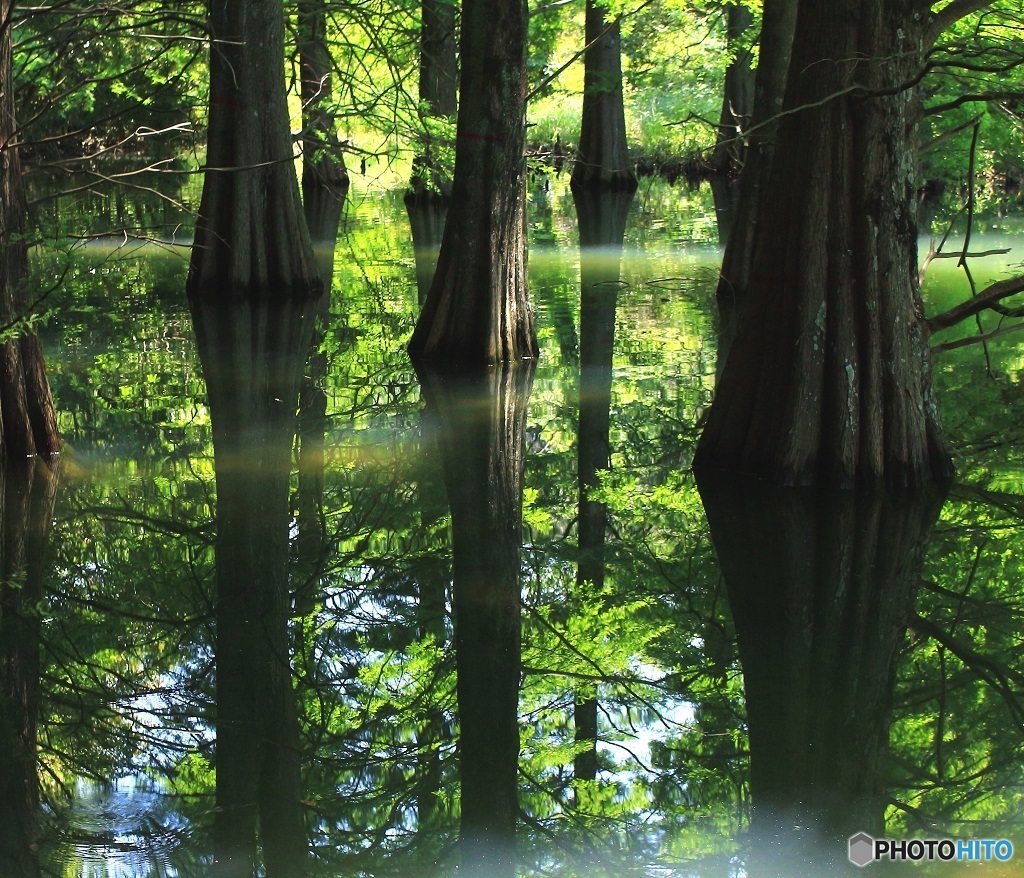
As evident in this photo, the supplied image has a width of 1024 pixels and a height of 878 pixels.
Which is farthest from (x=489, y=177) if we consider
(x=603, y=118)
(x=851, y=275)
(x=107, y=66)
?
(x=603, y=118)

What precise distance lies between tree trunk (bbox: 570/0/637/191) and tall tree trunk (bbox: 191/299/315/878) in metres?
16.3

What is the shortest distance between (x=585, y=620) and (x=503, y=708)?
0.94 metres

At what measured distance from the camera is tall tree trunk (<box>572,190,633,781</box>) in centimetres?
461

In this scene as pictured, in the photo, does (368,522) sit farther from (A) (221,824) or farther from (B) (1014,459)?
(B) (1014,459)

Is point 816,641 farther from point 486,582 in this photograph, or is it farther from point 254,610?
point 254,610

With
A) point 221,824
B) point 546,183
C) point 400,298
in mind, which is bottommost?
point 221,824

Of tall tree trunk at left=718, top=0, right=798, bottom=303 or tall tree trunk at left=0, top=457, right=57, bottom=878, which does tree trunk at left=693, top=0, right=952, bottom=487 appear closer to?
tall tree trunk at left=0, top=457, right=57, bottom=878

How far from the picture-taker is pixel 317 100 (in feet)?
46.6

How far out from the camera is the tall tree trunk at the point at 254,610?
3.88 metres

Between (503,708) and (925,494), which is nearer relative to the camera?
(503,708)

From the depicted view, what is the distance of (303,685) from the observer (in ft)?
15.7

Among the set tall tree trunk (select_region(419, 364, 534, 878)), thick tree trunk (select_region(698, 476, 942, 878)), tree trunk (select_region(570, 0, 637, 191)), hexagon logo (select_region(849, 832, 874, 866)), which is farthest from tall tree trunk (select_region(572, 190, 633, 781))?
tree trunk (select_region(570, 0, 637, 191))

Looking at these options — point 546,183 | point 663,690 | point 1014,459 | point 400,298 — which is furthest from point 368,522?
point 546,183
